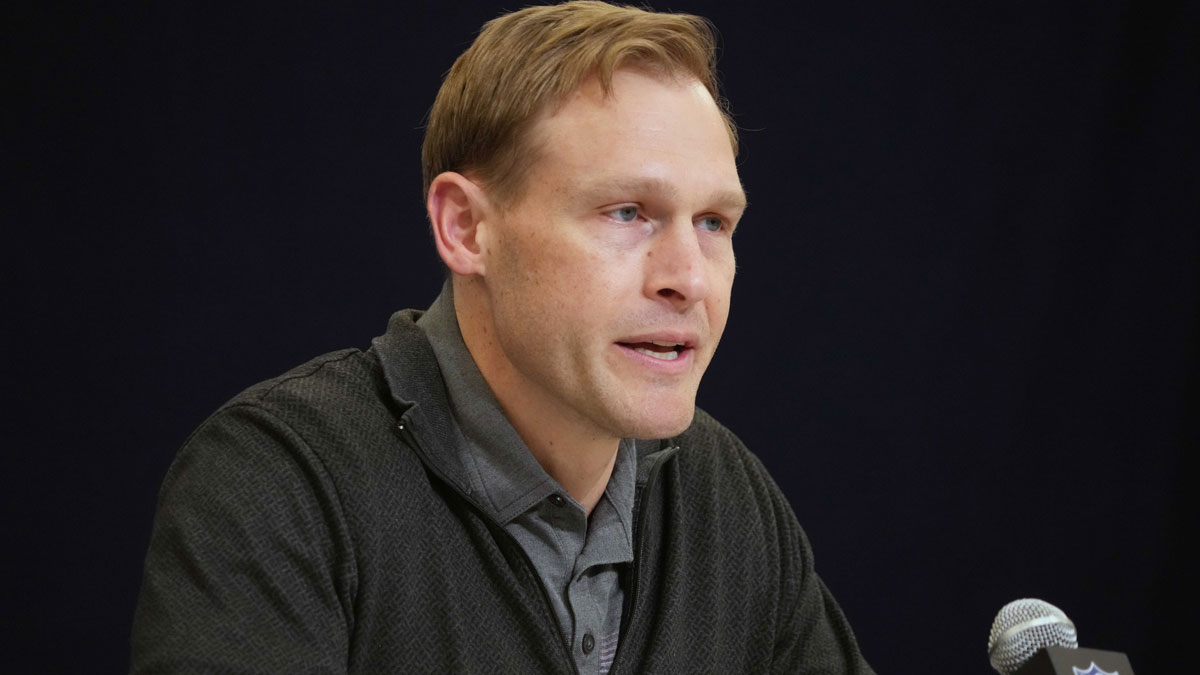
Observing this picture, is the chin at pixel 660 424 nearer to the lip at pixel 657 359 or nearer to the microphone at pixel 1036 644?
the lip at pixel 657 359

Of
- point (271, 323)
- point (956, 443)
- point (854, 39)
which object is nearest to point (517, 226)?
point (271, 323)

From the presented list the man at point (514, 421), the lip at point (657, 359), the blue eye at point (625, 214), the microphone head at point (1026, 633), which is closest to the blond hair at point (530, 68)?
the man at point (514, 421)

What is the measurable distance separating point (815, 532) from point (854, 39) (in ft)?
3.51

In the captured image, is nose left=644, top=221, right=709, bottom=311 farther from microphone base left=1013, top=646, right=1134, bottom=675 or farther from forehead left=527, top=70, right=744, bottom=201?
microphone base left=1013, top=646, right=1134, bottom=675

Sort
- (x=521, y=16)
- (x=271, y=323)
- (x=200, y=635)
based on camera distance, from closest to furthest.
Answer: (x=200, y=635), (x=521, y=16), (x=271, y=323)

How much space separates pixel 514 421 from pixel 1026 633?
0.60 m

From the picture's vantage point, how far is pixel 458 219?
5.16ft

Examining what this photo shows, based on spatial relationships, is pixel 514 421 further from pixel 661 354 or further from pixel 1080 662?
pixel 1080 662

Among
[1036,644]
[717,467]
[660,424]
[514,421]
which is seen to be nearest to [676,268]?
[660,424]

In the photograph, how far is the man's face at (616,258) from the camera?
145 cm

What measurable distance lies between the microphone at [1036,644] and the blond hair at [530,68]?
68cm

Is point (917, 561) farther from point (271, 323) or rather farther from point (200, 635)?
point (200, 635)

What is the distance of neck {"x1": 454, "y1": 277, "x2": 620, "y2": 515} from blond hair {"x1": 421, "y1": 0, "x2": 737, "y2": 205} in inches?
6.0

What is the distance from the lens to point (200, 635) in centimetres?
125
